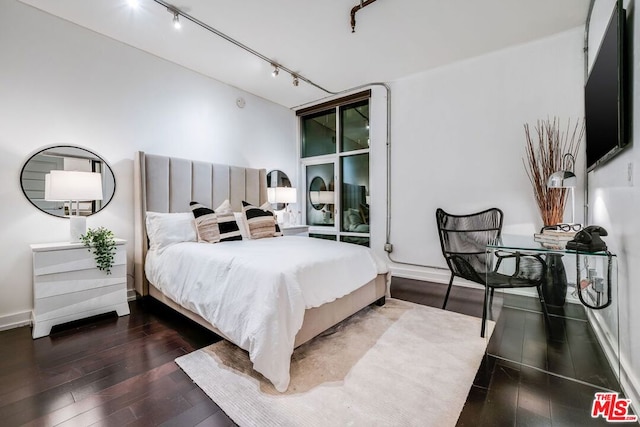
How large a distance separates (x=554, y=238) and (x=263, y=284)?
226 cm

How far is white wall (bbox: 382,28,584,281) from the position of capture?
9.94 feet

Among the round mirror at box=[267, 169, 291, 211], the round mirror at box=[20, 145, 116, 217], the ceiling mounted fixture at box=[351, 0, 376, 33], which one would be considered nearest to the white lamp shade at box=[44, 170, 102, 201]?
the round mirror at box=[20, 145, 116, 217]

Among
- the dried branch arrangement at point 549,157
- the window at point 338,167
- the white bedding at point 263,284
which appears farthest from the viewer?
the window at point 338,167

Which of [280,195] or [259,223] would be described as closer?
[259,223]

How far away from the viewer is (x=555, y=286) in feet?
8.94

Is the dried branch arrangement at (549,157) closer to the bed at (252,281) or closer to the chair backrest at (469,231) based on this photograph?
the chair backrest at (469,231)

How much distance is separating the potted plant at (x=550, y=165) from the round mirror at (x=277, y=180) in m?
3.52

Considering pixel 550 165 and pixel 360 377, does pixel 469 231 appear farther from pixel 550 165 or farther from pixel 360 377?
pixel 360 377

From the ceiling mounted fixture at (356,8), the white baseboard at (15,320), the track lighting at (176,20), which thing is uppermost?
the ceiling mounted fixture at (356,8)

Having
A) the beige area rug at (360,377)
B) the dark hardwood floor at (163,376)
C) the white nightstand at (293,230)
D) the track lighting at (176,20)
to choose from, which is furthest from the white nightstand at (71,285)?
the track lighting at (176,20)

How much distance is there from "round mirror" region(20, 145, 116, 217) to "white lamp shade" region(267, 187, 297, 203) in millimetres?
2016

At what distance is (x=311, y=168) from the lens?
5.32 metres

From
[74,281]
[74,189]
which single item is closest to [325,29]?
[74,189]

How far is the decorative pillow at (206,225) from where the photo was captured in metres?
2.98
